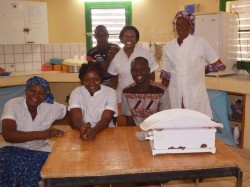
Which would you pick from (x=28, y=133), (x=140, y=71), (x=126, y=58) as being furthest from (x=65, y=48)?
(x=28, y=133)

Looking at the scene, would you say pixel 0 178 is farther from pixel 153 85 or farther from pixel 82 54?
pixel 82 54

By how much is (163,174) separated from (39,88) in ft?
3.65

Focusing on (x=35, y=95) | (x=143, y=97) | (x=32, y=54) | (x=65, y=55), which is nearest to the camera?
(x=35, y=95)

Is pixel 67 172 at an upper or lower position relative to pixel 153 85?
lower

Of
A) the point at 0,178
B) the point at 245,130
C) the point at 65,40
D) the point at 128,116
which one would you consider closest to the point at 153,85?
the point at 128,116

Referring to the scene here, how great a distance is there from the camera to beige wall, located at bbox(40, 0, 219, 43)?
480 centimetres

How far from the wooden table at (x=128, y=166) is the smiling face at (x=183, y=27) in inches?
54.0

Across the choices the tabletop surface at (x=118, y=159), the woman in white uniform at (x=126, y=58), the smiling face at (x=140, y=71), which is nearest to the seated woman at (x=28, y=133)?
the tabletop surface at (x=118, y=159)

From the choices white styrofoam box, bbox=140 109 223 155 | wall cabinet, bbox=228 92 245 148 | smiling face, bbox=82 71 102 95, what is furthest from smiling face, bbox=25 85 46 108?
wall cabinet, bbox=228 92 245 148

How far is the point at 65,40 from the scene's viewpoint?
489 centimetres

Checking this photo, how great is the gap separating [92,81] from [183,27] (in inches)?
40.1

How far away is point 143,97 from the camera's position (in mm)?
2312

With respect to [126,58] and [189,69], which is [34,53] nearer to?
[126,58]

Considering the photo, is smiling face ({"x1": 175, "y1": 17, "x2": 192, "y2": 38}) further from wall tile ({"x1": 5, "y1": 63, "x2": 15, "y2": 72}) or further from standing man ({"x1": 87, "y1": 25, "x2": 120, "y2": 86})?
wall tile ({"x1": 5, "y1": 63, "x2": 15, "y2": 72})
